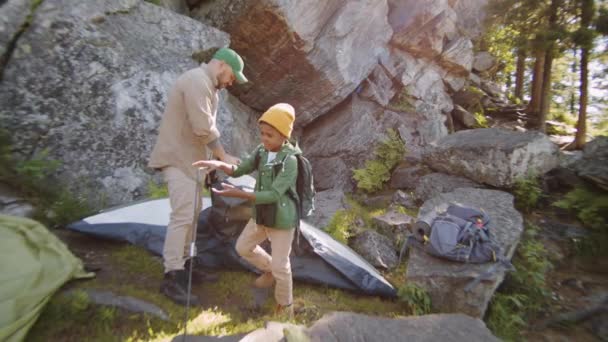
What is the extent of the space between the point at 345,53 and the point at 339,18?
3.46 ft

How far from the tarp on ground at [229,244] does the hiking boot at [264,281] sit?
0.34 meters

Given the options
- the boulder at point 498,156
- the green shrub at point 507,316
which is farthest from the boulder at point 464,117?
the green shrub at point 507,316

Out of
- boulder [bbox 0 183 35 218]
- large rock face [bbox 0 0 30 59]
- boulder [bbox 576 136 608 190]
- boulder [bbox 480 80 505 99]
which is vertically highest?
boulder [bbox 480 80 505 99]

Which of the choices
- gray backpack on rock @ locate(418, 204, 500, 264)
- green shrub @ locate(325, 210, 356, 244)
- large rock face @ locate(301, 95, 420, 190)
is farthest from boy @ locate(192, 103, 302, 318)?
large rock face @ locate(301, 95, 420, 190)

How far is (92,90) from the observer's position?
6.58 metres

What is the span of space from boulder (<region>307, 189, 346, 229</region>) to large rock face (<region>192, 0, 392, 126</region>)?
387cm

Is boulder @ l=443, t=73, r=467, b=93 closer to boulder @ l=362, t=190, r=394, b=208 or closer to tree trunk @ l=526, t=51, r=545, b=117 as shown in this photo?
tree trunk @ l=526, t=51, r=545, b=117

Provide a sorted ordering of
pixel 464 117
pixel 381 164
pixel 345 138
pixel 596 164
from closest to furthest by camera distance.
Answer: pixel 596 164
pixel 381 164
pixel 345 138
pixel 464 117

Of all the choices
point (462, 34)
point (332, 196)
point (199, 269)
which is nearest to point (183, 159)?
point (199, 269)

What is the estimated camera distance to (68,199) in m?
5.41

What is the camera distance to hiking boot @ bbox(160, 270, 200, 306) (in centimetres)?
393

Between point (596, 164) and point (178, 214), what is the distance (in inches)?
304

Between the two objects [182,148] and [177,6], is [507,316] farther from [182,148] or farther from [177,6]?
[177,6]

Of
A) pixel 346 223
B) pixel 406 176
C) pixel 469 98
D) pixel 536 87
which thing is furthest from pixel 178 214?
pixel 536 87
